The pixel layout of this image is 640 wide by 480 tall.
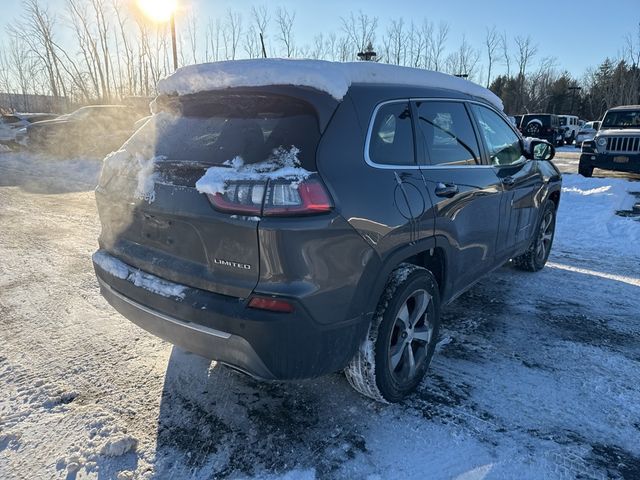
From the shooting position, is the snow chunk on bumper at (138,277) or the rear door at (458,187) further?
the rear door at (458,187)

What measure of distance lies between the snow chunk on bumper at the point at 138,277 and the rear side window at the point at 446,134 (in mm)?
1671

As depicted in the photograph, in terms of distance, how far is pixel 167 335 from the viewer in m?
2.44

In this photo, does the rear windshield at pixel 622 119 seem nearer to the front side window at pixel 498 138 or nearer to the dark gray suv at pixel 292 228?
the front side window at pixel 498 138

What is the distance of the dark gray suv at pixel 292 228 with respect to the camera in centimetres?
210

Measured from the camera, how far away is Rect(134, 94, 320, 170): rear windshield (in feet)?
7.32

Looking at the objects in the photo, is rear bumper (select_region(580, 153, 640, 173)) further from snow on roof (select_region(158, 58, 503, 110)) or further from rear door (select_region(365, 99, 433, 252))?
rear door (select_region(365, 99, 433, 252))

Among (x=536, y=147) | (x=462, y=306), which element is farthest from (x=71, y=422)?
(x=536, y=147)

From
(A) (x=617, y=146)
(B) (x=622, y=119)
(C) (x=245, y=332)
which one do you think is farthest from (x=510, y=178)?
(B) (x=622, y=119)

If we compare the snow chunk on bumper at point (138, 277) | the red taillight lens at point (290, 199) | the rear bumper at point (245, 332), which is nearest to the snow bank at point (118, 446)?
the rear bumper at point (245, 332)

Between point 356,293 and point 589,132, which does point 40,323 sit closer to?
point 356,293

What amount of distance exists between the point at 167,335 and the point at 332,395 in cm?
109

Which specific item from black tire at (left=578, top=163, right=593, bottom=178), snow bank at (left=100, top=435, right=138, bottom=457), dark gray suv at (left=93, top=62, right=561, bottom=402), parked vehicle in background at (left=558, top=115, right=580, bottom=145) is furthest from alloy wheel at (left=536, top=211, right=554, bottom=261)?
parked vehicle in background at (left=558, top=115, right=580, bottom=145)

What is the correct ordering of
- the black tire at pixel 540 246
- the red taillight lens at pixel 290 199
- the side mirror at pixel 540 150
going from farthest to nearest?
the black tire at pixel 540 246
the side mirror at pixel 540 150
the red taillight lens at pixel 290 199

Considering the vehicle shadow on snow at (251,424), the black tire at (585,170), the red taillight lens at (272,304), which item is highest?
the red taillight lens at (272,304)
